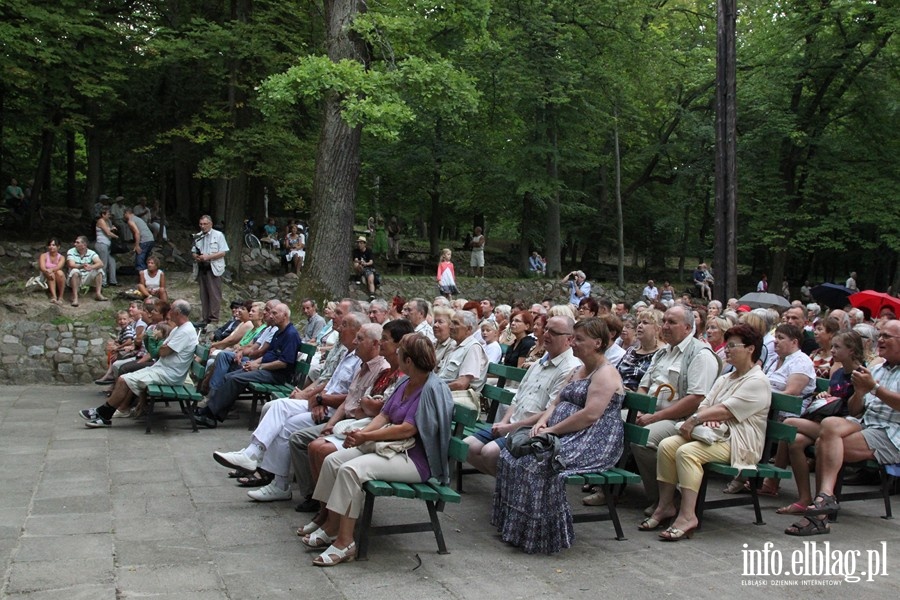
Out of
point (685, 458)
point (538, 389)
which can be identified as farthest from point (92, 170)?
point (685, 458)

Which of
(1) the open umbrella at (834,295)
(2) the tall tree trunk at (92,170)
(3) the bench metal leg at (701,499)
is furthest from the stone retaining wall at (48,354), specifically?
(1) the open umbrella at (834,295)

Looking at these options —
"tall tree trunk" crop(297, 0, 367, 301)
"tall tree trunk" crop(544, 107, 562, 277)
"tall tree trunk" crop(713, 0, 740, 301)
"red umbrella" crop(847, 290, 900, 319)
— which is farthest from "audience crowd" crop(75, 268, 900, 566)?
"tall tree trunk" crop(544, 107, 562, 277)

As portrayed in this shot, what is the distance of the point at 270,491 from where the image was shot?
5934 mm

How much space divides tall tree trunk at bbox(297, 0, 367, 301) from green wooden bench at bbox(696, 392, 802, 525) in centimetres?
Answer: 918

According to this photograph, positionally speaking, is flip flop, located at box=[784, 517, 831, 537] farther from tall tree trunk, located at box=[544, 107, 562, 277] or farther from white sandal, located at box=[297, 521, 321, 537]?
tall tree trunk, located at box=[544, 107, 562, 277]

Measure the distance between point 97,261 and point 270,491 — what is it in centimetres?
1009

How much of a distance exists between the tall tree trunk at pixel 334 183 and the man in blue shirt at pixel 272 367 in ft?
16.7

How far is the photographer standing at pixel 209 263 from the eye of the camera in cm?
1299

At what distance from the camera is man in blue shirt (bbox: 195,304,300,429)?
27.8 ft

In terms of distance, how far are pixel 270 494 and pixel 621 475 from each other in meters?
2.48

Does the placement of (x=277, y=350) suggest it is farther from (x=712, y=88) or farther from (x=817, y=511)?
(x=712, y=88)

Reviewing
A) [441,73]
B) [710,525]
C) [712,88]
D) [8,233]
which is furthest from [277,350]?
[712,88]

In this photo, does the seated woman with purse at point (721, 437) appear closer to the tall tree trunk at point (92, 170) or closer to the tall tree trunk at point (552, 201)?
the tall tree trunk at point (552, 201)

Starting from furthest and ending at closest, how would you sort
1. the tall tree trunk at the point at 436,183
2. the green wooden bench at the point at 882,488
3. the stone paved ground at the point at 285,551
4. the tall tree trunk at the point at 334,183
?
1. the tall tree trunk at the point at 436,183
2. the tall tree trunk at the point at 334,183
3. the green wooden bench at the point at 882,488
4. the stone paved ground at the point at 285,551
